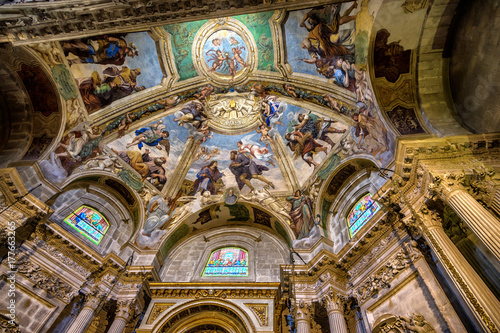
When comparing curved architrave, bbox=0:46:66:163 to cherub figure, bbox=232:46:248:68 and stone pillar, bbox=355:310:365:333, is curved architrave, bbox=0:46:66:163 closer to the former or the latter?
cherub figure, bbox=232:46:248:68

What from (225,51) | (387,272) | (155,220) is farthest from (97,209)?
(387,272)

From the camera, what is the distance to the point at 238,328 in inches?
409

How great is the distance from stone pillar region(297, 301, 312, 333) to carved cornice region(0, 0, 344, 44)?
30.5ft

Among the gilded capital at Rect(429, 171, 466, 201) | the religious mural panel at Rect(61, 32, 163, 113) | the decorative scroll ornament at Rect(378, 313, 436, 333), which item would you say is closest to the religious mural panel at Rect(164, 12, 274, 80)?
the religious mural panel at Rect(61, 32, 163, 113)

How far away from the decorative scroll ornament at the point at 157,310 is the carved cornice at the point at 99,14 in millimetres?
9906

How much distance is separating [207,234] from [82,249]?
6.49m

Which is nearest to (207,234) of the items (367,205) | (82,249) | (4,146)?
(82,249)

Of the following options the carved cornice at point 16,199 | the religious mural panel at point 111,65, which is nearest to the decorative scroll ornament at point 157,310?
the carved cornice at point 16,199

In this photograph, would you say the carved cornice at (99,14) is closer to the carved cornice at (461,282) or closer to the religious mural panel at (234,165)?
the carved cornice at (461,282)

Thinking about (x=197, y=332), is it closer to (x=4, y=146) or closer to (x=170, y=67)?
(x=4, y=146)

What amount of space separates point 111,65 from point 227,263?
34.9 ft

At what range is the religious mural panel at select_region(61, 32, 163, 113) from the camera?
10891mm

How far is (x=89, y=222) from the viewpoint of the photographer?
39.4ft

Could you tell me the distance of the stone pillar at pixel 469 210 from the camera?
5.28 metres
